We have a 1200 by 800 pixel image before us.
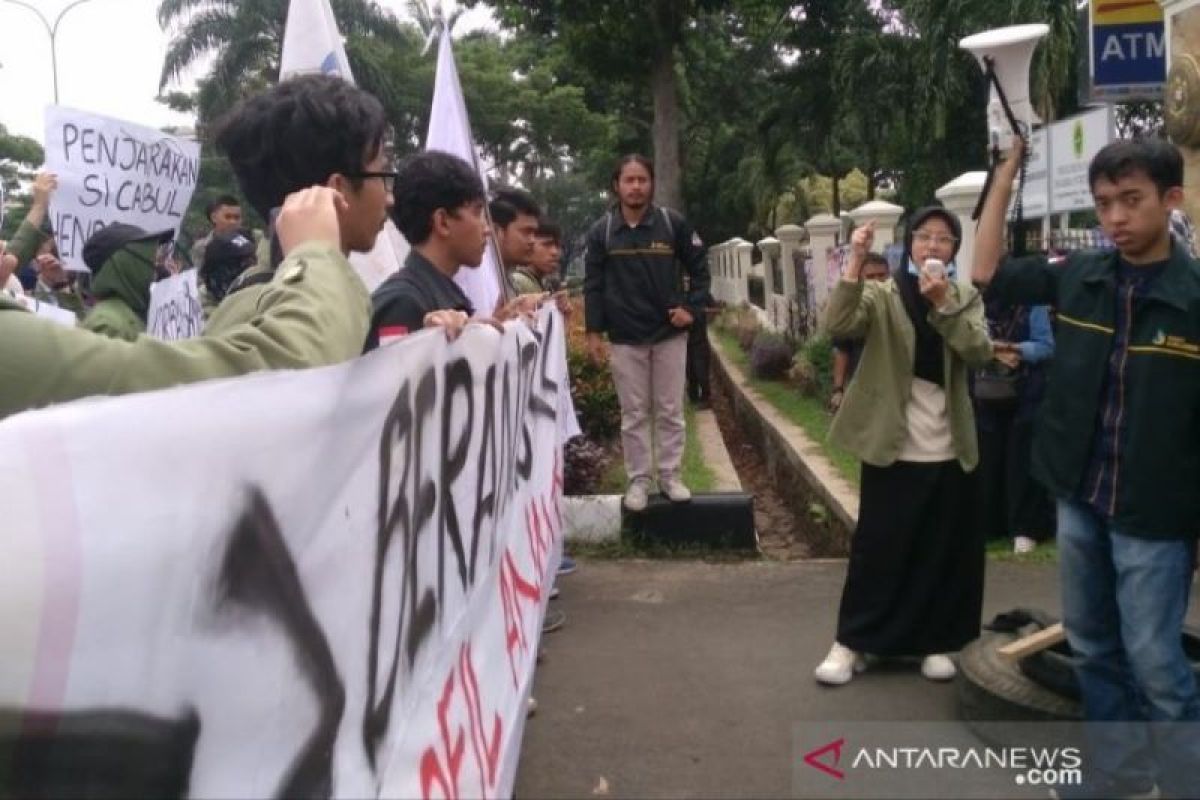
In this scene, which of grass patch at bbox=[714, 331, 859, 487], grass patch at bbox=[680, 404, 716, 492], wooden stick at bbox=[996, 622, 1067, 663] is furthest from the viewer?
grass patch at bbox=[714, 331, 859, 487]

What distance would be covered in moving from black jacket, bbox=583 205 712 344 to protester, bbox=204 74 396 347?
367 centimetres

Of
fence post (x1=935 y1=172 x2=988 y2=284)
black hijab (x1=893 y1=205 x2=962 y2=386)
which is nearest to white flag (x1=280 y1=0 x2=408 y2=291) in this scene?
black hijab (x1=893 y1=205 x2=962 y2=386)

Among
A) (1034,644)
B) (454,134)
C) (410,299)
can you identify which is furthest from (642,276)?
(410,299)

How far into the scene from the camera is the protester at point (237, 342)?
4.26ft

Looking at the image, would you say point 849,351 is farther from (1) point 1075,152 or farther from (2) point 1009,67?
(1) point 1075,152

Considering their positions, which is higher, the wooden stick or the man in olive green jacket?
the man in olive green jacket

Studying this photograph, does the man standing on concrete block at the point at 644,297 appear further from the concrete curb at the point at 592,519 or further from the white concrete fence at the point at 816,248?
the white concrete fence at the point at 816,248

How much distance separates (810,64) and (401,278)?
2195cm

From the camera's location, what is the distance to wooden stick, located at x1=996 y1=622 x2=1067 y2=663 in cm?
360

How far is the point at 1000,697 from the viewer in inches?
141

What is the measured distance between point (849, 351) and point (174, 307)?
280cm

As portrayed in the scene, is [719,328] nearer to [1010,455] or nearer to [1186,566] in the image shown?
[1010,455]

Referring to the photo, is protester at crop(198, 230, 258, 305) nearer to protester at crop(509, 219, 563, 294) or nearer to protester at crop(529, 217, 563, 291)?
protester at crop(509, 219, 563, 294)

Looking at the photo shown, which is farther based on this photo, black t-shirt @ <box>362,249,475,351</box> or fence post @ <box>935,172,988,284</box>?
fence post @ <box>935,172,988,284</box>
